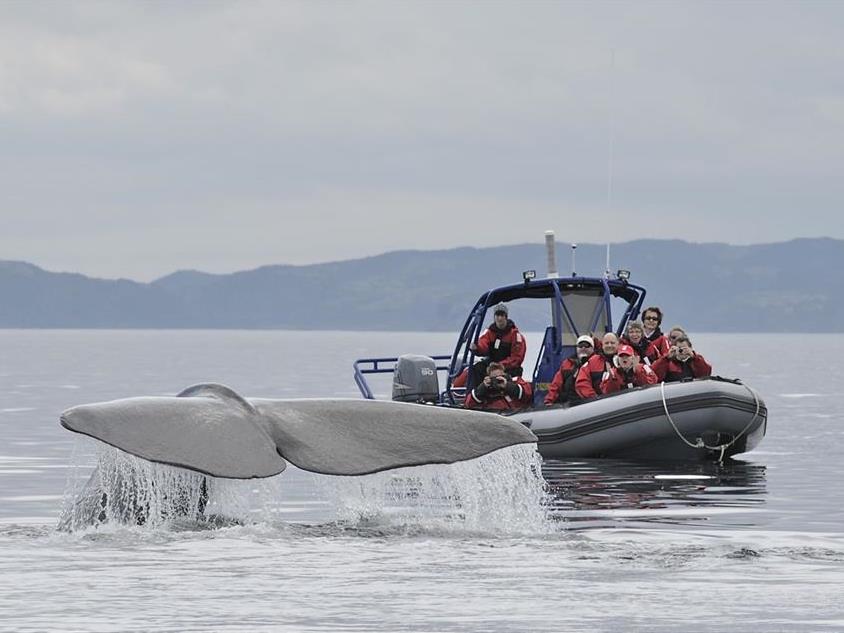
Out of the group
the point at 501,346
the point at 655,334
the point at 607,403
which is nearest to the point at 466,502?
the point at 607,403

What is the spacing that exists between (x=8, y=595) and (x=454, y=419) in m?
3.10

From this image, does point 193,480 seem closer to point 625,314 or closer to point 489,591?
point 489,591

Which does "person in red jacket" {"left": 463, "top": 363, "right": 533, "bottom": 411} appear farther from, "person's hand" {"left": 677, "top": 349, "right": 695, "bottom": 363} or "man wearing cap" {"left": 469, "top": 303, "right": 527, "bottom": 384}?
"person's hand" {"left": 677, "top": 349, "right": 695, "bottom": 363}

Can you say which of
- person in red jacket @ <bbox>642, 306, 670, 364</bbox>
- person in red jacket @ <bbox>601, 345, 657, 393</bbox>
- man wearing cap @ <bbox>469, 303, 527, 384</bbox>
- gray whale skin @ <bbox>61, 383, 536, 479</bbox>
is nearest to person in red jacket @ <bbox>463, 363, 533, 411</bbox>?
man wearing cap @ <bbox>469, 303, 527, 384</bbox>

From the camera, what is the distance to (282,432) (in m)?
10.3

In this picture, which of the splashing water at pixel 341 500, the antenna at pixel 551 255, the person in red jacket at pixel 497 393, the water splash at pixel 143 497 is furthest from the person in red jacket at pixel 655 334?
the water splash at pixel 143 497

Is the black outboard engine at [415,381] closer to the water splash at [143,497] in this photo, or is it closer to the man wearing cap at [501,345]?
Answer: the man wearing cap at [501,345]

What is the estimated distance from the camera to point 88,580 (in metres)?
11.2

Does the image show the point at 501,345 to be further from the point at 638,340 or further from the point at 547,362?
the point at 638,340

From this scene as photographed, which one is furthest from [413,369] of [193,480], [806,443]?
[193,480]

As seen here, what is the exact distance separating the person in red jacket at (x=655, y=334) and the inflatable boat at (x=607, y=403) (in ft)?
3.28

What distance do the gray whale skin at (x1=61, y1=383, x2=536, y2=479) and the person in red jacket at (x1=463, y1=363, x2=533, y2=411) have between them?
13.2 m

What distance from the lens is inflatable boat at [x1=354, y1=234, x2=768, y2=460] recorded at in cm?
2306

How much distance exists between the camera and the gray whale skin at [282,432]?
9.66 meters
